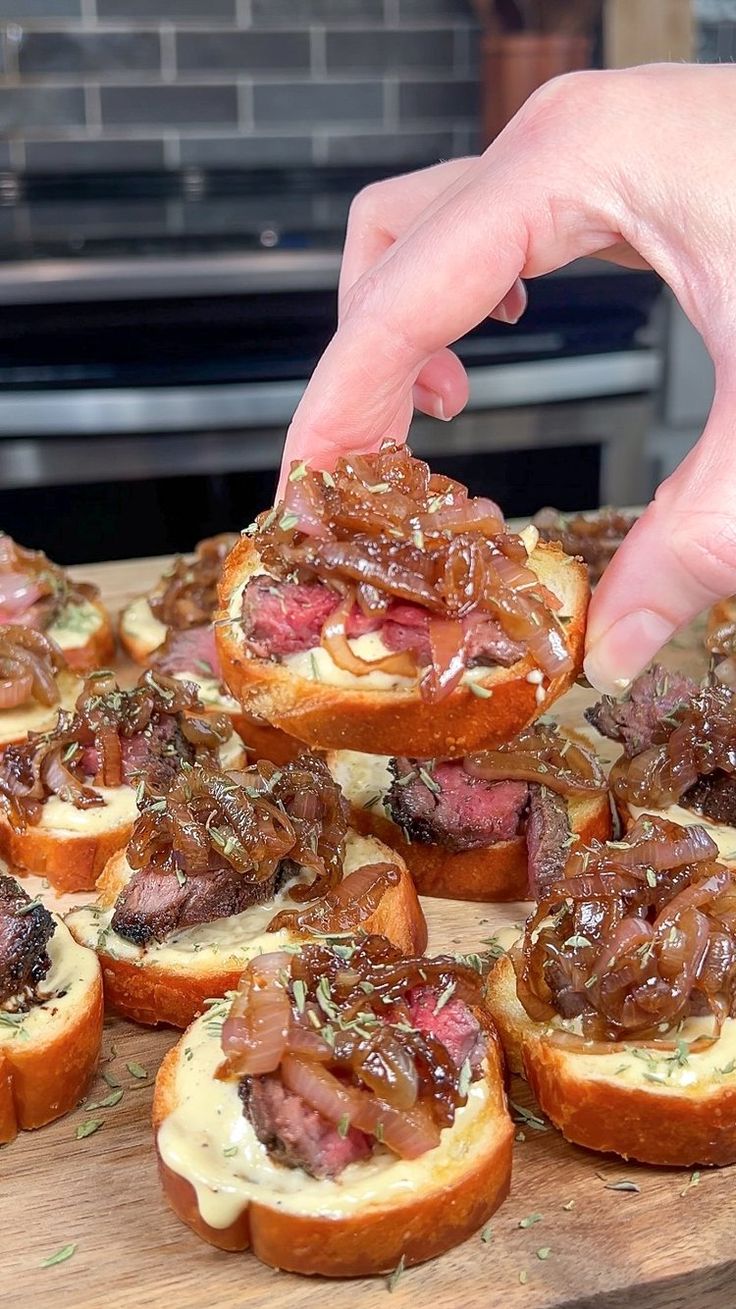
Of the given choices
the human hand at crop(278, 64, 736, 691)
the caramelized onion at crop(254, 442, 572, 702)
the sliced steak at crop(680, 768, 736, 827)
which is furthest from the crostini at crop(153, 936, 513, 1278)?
the sliced steak at crop(680, 768, 736, 827)

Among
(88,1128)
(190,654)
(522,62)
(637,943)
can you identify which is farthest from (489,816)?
(522,62)

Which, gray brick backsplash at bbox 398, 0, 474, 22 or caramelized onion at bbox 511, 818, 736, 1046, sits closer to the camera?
Answer: caramelized onion at bbox 511, 818, 736, 1046

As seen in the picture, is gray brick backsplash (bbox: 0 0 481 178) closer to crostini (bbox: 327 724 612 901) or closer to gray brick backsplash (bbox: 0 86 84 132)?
gray brick backsplash (bbox: 0 86 84 132)

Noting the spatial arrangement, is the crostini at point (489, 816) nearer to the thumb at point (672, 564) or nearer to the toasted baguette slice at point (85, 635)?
the thumb at point (672, 564)

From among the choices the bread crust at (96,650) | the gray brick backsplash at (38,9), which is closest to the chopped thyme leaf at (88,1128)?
the bread crust at (96,650)

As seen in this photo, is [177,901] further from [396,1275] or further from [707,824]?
[707,824]

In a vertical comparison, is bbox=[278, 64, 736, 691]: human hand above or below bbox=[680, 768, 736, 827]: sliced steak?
above

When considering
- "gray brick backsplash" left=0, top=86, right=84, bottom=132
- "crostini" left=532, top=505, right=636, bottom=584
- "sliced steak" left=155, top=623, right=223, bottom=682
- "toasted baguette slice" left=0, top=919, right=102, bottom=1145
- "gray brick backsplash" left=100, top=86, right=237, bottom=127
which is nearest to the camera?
"toasted baguette slice" left=0, top=919, right=102, bottom=1145
